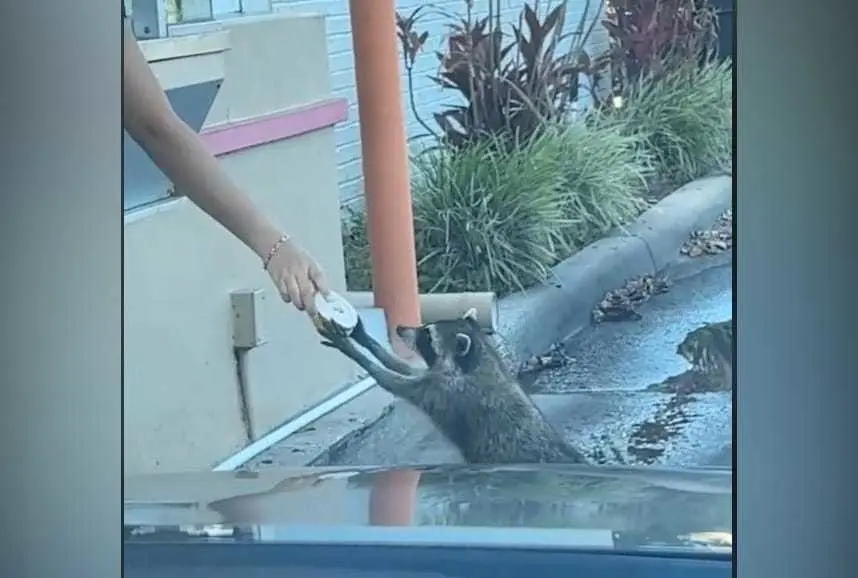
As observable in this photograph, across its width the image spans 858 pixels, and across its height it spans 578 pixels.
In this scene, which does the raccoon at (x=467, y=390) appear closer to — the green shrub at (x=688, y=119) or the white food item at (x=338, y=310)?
the white food item at (x=338, y=310)

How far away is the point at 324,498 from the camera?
1.12 meters

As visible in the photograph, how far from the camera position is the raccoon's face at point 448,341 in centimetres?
110

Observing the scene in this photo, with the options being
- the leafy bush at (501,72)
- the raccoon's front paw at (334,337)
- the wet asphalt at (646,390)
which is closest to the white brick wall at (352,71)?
the leafy bush at (501,72)

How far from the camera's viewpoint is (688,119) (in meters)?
1.06

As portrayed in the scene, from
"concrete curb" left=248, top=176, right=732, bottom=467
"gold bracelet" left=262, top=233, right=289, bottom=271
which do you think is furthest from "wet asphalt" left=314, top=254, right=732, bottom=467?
"gold bracelet" left=262, top=233, right=289, bottom=271

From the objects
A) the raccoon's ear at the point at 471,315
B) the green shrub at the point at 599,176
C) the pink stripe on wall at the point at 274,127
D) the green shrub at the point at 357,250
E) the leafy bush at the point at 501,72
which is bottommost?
the raccoon's ear at the point at 471,315

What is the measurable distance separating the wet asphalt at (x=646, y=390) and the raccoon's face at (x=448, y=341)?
2.3 inches

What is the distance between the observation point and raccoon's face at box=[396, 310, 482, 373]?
1.10 m
